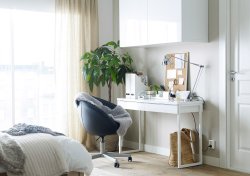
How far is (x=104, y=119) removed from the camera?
5.00m

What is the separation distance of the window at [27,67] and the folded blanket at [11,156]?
7.17 ft

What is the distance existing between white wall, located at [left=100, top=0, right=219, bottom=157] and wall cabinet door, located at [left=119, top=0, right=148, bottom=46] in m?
0.37

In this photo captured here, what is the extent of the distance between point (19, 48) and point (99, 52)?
1.14m

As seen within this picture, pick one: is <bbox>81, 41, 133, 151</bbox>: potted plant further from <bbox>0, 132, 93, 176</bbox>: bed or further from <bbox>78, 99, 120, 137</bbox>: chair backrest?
<bbox>0, 132, 93, 176</bbox>: bed

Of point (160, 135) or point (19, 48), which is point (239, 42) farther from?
point (19, 48)

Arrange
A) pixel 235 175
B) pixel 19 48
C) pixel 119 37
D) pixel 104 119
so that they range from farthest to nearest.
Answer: pixel 119 37 < pixel 19 48 < pixel 104 119 < pixel 235 175

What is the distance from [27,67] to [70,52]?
68 centimetres

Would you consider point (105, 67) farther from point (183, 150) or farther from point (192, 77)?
point (183, 150)

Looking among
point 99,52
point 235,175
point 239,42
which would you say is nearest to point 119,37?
point 99,52

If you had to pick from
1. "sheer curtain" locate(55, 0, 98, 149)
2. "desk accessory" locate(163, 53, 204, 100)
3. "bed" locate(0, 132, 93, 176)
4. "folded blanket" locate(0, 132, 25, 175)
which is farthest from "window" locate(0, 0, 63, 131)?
"folded blanket" locate(0, 132, 25, 175)

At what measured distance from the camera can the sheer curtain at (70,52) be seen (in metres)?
6.01

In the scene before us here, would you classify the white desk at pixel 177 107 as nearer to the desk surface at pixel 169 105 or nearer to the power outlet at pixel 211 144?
the desk surface at pixel 169 105

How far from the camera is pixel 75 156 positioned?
3.79 m

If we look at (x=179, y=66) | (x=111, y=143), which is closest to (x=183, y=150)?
(x=179, y=66)
